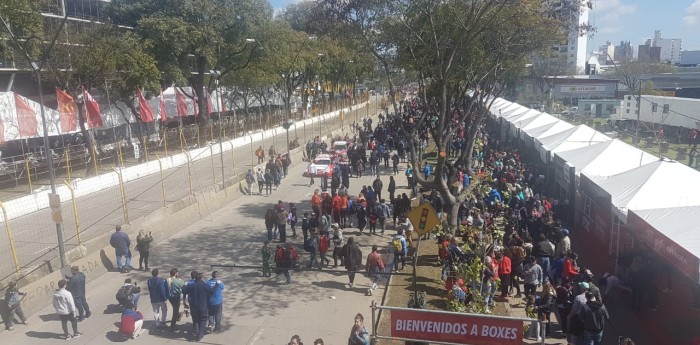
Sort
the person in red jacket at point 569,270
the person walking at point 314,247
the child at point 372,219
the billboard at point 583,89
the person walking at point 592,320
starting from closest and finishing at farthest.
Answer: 1. the person walking at point 592,320
2. the person in red jacket at point 569,270
3. the person walking at point 314,247
4. the child at point 372,219
5. the billboard at point 583,89

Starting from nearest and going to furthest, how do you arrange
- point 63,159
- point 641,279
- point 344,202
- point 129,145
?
point 641,279 → point 344,202 → point 63,159 → point 129,145

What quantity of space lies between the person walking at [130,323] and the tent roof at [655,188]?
35.1 feet

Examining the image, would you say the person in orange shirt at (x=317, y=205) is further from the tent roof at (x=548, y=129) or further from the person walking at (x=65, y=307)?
the tent roof at (x=548, y=129)

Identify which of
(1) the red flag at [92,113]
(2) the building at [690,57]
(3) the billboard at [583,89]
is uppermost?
(2) the building at [690,57]

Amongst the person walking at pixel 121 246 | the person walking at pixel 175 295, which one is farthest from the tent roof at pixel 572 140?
the person walking at pixel 121 246

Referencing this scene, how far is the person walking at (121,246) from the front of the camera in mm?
14000

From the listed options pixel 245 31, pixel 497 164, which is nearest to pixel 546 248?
pixel 497 164

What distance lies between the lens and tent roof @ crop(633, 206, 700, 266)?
395 inches

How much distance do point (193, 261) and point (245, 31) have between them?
1176 inches

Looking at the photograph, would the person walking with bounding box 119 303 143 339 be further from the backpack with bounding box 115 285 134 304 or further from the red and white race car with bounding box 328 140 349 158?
the red and white race car with bounding box 328 140 349 158

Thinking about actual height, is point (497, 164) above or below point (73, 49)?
below

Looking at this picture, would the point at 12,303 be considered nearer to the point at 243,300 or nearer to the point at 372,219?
the point at 243,300

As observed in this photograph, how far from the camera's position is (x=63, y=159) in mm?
25172

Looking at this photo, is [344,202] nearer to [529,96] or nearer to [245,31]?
[245,31]
